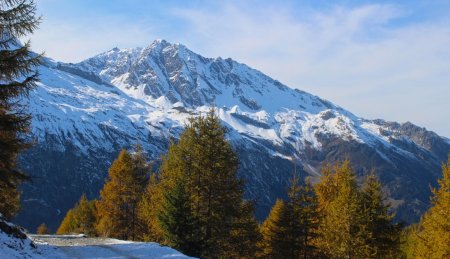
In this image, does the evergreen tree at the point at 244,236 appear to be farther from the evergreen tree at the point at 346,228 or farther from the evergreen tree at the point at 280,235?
the evergreen tree at the point at 346,228

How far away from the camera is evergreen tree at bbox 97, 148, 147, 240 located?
A: 4134 centimetres

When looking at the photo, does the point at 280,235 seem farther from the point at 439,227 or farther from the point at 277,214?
the point at 439,227

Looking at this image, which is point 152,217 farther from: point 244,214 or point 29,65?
point 29,65

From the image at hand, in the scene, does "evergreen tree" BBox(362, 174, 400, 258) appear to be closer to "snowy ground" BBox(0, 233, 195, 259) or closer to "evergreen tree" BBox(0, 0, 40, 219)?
"snowy ground" BBox(0, 233, 195, 259)

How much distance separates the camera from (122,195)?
136 feet

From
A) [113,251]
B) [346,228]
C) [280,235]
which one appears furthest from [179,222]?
[280,235]

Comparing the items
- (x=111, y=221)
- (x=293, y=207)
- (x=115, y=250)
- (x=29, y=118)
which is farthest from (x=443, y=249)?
(x=111, y=221)

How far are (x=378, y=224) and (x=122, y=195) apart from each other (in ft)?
71.9

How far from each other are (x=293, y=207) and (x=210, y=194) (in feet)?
34.2

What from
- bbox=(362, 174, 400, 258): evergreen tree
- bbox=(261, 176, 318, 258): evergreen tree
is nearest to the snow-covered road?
bbox=(362, 174, 400, 258): evergreen tree

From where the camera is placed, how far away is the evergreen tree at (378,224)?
104ft

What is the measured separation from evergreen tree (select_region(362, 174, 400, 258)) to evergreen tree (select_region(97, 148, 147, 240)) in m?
20.1

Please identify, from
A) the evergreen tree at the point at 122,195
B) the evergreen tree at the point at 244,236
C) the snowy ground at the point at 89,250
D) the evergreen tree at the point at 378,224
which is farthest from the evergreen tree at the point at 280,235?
the snowy ground at the point at 89,250

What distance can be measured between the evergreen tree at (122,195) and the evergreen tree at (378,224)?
65.9 ft
